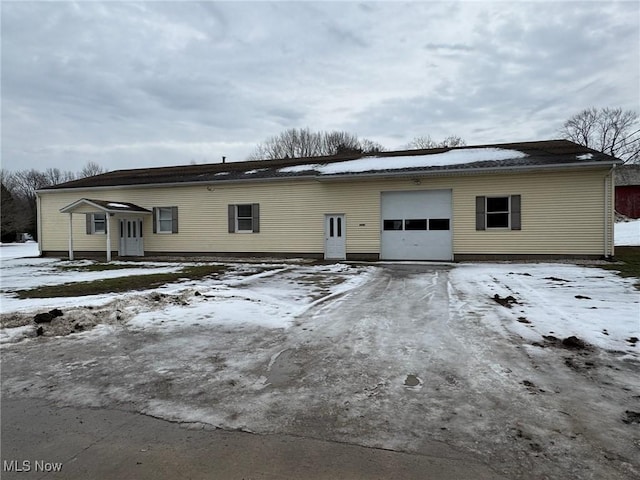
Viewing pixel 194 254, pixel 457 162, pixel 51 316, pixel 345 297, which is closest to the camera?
pixel 51 316

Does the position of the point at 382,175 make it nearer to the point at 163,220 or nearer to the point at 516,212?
the point at 516,212

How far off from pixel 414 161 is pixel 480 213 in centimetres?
344

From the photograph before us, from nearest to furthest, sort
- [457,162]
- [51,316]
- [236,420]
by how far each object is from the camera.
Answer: [236,420] → [51,316] → [457,162]

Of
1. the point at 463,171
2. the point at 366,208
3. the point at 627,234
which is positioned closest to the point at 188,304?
the point at 366,208

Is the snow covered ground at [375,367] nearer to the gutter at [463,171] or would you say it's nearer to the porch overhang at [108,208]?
the gutter at [463,171]

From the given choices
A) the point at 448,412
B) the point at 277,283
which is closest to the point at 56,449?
the point at 448,412

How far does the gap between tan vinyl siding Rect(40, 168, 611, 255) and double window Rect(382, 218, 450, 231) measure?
0.39m

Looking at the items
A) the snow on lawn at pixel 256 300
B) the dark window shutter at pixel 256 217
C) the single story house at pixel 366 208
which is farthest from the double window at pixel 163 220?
the snow on lawn at pixel 256 300

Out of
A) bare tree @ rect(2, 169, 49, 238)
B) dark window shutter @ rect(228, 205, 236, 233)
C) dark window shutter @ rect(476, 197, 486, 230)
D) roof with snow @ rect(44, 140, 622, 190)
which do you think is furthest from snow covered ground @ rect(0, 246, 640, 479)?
bare tree @ rect(2, 169, 49, 238)

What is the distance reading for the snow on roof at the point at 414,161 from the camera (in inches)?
615

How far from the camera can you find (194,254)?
18.8m

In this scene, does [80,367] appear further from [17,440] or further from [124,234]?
[124,234]

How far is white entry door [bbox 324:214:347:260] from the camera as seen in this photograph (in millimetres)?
16719

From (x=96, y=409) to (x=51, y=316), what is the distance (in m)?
3.39
